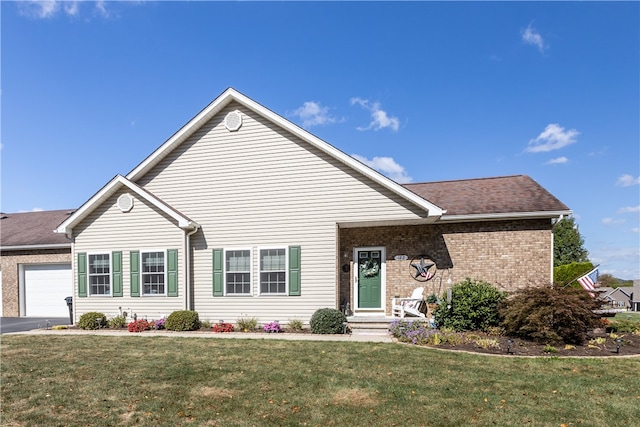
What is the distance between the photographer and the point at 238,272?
12.3 metres

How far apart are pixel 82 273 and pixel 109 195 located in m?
3.12

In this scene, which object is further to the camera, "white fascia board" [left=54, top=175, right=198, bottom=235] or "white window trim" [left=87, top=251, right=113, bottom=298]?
"white window trim" [left=87, top=251, right=113, bottom=298]

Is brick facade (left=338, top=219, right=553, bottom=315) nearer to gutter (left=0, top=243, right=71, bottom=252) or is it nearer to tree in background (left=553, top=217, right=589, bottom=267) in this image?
gutter (left=0, top=243, right=71, bottom=252)

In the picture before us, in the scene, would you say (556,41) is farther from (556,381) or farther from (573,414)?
(573,414)

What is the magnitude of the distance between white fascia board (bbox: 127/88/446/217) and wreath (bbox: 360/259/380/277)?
10.2 feet

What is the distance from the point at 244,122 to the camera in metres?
12.6

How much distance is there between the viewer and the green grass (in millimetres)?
4996

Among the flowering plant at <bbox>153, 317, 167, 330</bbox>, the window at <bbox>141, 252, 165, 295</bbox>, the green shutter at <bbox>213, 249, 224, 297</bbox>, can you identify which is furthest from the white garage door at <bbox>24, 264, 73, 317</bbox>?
the green shutter at <bbox>213, 249, 224, 297</bbox>

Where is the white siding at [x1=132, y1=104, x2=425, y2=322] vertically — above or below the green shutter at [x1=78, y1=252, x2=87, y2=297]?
above

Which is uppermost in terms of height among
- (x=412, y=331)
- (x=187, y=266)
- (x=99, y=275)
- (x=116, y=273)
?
(x=187, y=266)

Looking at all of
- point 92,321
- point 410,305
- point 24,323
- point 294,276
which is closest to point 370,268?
point 410,305

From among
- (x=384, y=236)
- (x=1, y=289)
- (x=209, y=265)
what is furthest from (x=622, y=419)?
(x=1, y=289)

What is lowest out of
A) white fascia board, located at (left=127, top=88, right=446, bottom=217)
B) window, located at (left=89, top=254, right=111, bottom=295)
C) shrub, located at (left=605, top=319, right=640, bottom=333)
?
shrub, located at (left=605, top=319, right=640, bottom=333)

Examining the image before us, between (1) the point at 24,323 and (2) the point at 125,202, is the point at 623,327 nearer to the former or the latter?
(2) the point at 125,202
